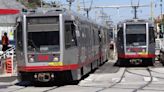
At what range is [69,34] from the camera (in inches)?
839

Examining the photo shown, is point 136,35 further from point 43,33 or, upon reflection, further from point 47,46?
point 47,46

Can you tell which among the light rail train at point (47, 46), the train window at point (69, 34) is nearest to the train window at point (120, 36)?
the light rail train at point (47, 46)

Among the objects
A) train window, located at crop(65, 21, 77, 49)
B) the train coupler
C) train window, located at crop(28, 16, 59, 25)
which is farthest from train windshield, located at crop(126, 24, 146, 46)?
train window, located at crop(28, 16, 59, 25)

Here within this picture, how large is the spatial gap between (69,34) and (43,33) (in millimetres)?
1021

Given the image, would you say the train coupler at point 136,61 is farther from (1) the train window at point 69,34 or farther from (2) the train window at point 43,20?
(2) the train window at point 43,20

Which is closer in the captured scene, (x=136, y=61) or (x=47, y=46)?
(x=47, y=46)

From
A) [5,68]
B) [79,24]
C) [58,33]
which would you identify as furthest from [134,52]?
[58,33]

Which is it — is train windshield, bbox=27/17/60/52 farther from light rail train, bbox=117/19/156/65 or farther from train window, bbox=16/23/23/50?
light rail train, bbox=117/19/156/65

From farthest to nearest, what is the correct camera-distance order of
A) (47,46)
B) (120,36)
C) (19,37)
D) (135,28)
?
(120,36), (135,28), (19,37), (47,46)

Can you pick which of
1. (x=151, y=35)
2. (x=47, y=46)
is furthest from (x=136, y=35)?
(x=47, y=46)

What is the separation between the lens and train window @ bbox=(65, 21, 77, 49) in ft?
69.6

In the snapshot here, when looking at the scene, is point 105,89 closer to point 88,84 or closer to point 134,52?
point 88,84

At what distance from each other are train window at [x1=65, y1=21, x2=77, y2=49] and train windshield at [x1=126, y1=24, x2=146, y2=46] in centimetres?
1330

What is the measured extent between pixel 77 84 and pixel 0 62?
746 cm
